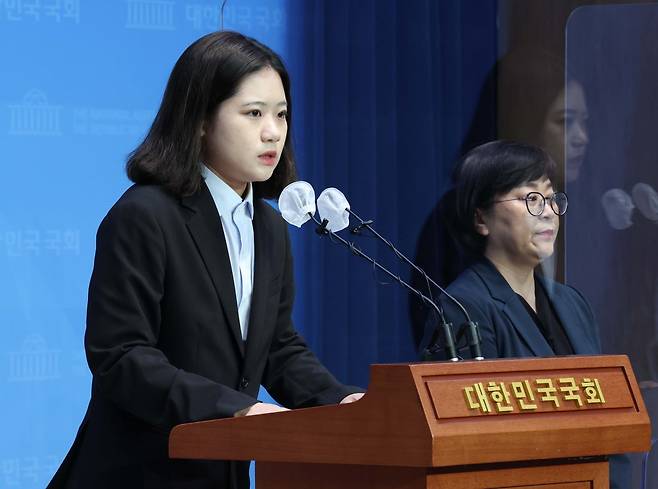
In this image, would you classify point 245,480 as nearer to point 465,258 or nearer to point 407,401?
point 407,401

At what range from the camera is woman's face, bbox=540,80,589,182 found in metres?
3.88

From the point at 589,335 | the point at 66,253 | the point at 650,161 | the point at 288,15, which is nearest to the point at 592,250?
the point at 650,161

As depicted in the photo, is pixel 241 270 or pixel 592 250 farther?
pixel 592 250

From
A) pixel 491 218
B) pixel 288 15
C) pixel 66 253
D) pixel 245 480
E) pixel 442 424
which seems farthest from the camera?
pixel 288 15

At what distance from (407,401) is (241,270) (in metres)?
0.69

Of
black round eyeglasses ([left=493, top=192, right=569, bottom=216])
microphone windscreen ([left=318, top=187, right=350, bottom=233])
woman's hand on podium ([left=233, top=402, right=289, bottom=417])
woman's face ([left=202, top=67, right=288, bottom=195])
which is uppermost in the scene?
woman's face ([left=202, top=67, right=288, bottom=195])

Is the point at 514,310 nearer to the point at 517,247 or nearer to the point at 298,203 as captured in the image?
the point at 517,247

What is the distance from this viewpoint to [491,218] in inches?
121

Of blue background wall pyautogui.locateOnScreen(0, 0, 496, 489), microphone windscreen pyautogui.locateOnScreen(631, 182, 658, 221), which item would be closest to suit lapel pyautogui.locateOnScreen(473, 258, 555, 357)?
microphone windscreen pyautogui.locateOnScreen(631, 182, 658, 221)

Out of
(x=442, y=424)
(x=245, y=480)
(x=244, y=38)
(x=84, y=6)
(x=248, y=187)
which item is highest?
(x=84, y=6)

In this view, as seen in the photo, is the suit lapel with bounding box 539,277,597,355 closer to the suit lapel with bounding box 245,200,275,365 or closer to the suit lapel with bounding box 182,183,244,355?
the suit lapel with bounding box 245,200,275,365

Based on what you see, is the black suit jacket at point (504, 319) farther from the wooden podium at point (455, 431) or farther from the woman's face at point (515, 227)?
the wooden podium at point (455, 431)

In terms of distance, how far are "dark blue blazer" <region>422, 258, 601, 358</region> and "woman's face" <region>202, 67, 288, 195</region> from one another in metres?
0.74

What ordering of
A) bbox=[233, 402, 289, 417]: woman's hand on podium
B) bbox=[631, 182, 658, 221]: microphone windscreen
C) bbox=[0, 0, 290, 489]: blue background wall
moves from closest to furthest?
bbox=[233, 402, 289, 417]: woman's hand on podium < bbox=[0, 0, 290, 489]: blue background wall < bbox=[631, 182, 658, 221]: microphone windscreen
